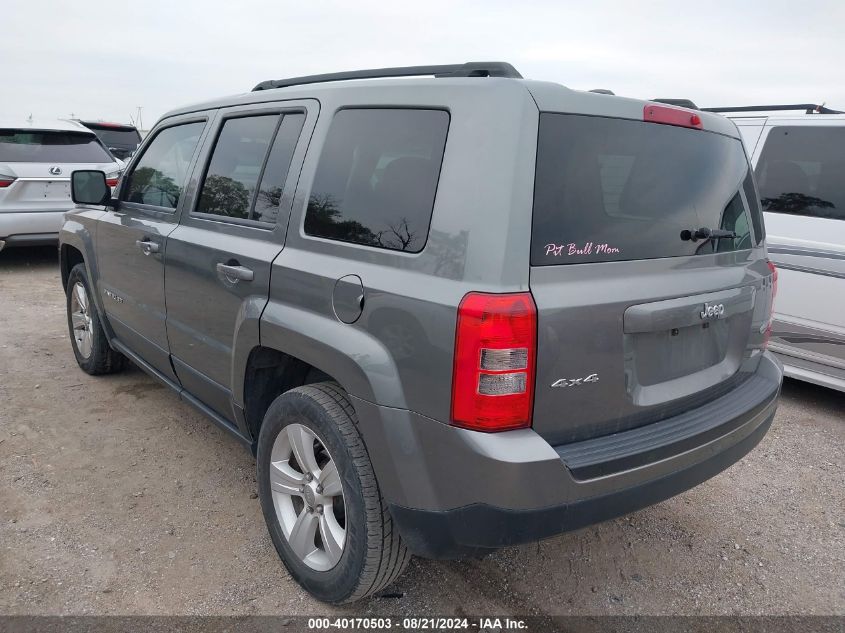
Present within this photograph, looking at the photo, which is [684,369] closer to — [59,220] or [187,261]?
[187,261]

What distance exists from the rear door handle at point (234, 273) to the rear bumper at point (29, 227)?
589 cm

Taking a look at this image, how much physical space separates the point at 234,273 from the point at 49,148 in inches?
263

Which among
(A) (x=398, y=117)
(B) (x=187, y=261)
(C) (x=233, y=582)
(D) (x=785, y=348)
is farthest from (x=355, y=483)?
(D) (x=785, y=348)

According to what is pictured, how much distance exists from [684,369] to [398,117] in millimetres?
1280

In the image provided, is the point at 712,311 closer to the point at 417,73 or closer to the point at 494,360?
the point at 494,360

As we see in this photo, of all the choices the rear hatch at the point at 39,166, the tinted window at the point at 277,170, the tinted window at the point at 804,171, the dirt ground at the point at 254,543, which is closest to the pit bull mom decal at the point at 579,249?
the tinted window at the point at 277,170

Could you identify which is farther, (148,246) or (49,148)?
(49,148)

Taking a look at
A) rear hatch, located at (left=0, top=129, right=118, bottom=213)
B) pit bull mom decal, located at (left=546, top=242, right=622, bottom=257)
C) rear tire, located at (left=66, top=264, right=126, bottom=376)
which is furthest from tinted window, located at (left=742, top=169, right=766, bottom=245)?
rear hatch, located at (left=0, top=129, right=118, bottom=213)

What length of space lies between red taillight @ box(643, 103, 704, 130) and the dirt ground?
1.78 metres

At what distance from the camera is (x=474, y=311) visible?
174cm

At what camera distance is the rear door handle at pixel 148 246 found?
3.19m

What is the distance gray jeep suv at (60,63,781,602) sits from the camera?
1.79 m

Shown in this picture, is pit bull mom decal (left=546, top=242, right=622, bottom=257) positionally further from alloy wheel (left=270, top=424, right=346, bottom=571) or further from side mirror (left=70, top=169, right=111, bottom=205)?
side mirror (left=70, top=169, right=111, bottom=205)

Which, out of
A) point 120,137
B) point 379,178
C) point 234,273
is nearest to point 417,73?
point 379,178
